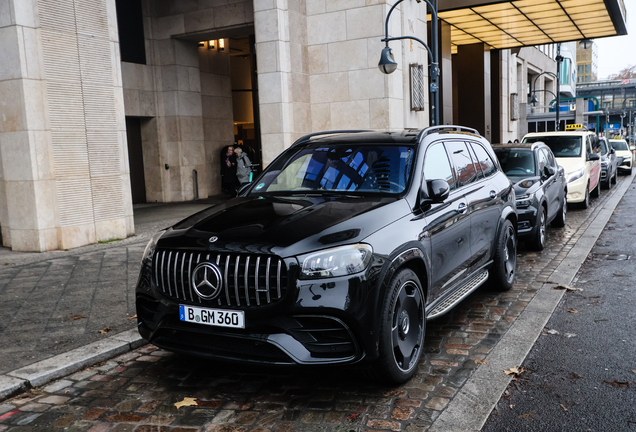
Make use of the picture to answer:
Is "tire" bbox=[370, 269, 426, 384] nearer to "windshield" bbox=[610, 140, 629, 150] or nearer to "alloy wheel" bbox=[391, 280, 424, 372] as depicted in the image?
"alloy wheel" bbox=[391, 280, 424, 372]

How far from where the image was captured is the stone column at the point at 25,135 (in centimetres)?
905

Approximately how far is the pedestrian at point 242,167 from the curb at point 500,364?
10792 millimetres

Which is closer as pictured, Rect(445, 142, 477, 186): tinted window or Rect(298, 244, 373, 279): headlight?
Rect(298, 244, 373, 279): headlight

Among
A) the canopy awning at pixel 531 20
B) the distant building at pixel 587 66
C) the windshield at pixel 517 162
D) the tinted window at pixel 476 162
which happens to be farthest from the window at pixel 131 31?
the distant building at pixel 587 66

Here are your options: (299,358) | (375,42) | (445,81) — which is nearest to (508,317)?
(299,358)

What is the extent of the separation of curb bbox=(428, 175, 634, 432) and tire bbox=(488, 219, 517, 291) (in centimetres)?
36

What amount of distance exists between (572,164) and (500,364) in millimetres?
10745

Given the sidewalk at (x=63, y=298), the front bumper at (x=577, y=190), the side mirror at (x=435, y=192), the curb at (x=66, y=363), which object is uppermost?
the side mirror at (x=435, y=192)

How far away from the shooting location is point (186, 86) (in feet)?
59.1

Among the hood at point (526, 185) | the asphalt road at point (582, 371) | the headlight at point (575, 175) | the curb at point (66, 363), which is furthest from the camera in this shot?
the headlight at point (575, 175)

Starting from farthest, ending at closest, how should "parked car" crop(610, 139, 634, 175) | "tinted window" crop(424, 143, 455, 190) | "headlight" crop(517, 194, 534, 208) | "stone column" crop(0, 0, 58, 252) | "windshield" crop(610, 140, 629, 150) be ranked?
"windshield" crop(610, 140, 629, 150) → "parked car" crop(610, 139, 634, 175) → "stone column" crop(0, 0, 58, 252) → "headlight" crop(517, 194, 534, 208) → "tinted window" crop(424, 143, 455, 190)

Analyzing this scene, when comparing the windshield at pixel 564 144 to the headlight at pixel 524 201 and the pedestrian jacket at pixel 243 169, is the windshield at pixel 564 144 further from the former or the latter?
the pedestrian jacket at pixel 243 169

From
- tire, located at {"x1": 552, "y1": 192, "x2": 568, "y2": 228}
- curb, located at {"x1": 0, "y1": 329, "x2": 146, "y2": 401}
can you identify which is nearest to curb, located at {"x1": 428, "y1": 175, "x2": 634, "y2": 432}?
curb, located at {"x1": 0, "y1": 329, "x2": 146, "y2": 401}

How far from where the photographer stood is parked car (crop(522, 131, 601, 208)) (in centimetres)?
1351
